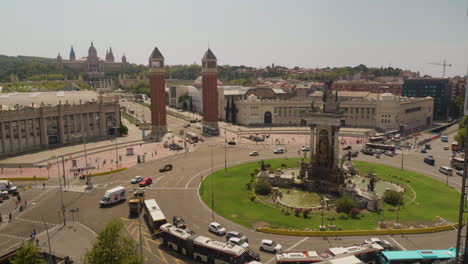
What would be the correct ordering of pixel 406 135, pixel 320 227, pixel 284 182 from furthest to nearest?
pixel 406 135 < pixel 284 182 < pixel 320 227

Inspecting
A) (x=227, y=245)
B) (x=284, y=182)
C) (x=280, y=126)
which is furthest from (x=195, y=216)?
(x=280, y=126)

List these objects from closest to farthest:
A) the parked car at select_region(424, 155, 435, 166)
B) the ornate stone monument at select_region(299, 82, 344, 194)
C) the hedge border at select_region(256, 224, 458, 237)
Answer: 1. the hedge border at select_region(256, 224, 458, 237)
2. the ornate stone monument at select_region(299, 82, 344, 194)
3. the parked car at select_region(424, 155, 435, 166)

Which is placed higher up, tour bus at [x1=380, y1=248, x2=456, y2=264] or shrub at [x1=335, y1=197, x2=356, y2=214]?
tour bus at [x1=380, y1=248, x2=456, y2=264]

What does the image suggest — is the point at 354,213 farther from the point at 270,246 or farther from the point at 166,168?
the point at 166,168

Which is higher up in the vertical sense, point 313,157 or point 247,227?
point 313,157

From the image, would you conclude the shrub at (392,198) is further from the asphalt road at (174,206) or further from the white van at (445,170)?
the white van at (445,170)

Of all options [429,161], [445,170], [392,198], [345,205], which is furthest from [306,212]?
[429,161]

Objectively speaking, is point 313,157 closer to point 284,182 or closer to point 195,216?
point 284,182

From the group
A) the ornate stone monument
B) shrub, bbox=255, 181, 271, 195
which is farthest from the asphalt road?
the ornate stone monument

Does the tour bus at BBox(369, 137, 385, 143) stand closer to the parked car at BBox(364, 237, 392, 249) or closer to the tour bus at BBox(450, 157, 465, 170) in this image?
the tour bus at BBox(450, 157, 465, 170)
